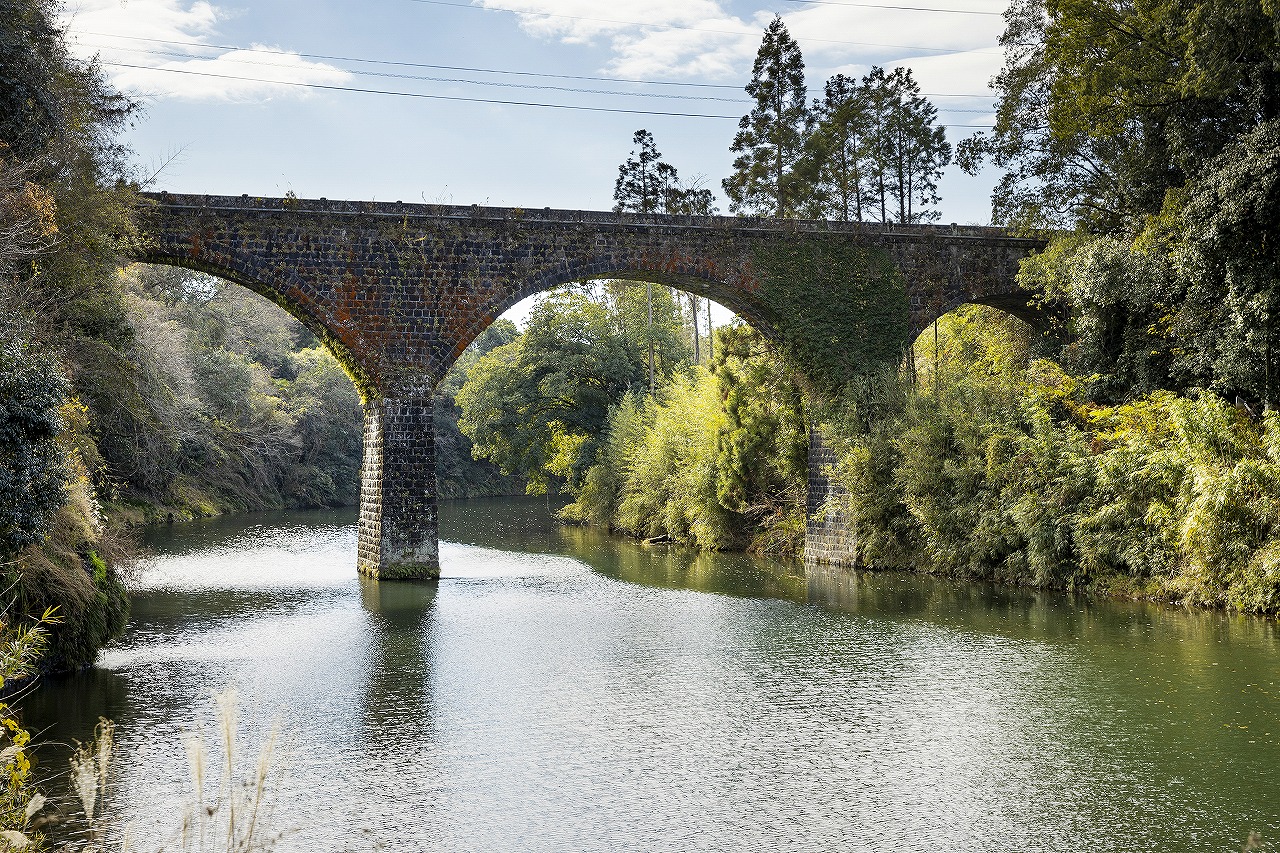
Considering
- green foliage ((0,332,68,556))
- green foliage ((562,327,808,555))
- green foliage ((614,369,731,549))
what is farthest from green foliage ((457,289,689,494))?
green foliage ((0,332,68,556))

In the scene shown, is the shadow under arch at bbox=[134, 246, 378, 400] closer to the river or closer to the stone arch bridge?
the stone arch bridge

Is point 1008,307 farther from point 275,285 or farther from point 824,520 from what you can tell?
point 275,285

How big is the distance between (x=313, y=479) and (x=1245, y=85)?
32.6 metres

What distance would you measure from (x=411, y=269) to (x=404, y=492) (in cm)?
353

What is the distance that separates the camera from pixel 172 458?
88.5 feet

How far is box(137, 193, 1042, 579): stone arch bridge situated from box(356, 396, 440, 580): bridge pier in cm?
2

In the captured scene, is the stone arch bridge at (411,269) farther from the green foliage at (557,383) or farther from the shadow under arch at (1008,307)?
the green foliage at (557,383)

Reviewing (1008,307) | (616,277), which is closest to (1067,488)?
(1008,307)

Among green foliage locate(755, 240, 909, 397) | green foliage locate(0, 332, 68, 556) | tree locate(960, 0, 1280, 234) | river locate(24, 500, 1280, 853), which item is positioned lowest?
river locate(24, 500, 1280, 853)

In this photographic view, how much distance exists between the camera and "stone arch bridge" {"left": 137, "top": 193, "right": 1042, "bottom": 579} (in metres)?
17.4

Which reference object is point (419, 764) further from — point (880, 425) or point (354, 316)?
point (880, 425)

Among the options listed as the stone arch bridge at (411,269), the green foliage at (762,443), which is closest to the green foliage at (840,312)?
the stone arch bridge at (411,269)

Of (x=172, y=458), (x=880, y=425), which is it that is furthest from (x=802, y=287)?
(x=172, y=458)

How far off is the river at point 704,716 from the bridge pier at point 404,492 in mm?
1698
